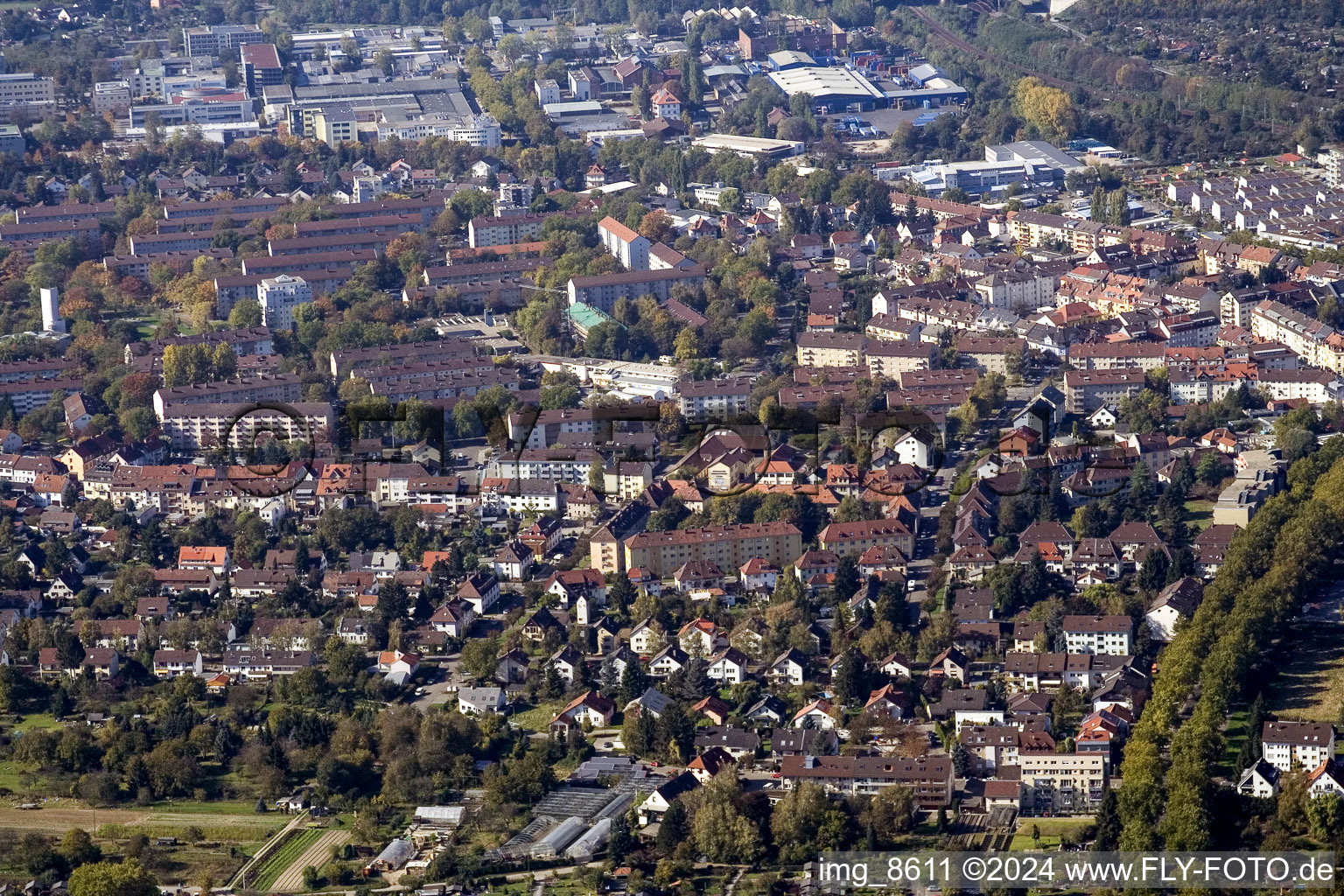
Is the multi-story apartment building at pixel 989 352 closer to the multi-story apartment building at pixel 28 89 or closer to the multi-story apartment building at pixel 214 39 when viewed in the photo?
the multi-story apartment building at pixel 28 89

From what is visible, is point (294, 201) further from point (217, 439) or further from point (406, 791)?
point (406, 791)

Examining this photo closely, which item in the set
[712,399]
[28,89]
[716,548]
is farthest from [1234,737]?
[28,89]

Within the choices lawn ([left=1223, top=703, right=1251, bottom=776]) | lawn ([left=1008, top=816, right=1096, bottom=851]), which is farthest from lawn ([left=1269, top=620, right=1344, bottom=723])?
lawn ([left=1008, top=816, right=1096, bottom=851])

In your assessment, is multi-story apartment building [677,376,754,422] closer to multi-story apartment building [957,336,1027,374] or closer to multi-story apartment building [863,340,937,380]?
multi-story apartment building [863,340,937,380]

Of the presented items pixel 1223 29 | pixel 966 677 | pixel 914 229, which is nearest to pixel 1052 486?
pixel 966 677

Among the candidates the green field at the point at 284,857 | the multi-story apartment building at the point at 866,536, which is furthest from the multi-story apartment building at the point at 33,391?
the green field at the point at 284,857

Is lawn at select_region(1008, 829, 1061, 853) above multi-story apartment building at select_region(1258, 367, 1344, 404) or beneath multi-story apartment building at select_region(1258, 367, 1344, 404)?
beneath
